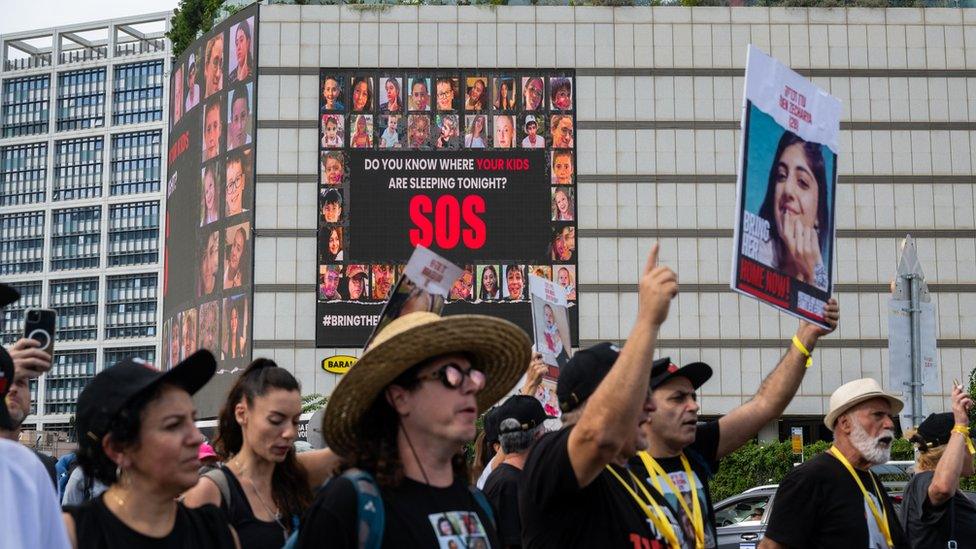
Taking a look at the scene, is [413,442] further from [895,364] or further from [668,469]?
[895,364]

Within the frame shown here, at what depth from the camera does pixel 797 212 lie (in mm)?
6562

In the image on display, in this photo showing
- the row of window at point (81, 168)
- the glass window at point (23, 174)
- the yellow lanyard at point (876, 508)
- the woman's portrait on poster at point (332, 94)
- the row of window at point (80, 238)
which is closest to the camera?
the yellow lanyard at point (876, 508)

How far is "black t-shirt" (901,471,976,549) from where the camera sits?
8.10 m

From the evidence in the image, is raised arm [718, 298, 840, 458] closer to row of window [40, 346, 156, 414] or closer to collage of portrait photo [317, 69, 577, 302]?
collage of portrait photo [317, 69, 577, 302]

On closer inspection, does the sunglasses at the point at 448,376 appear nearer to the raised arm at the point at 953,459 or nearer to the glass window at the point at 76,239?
the raised arm at the point at 953,459

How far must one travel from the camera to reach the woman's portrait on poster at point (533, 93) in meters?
44.8

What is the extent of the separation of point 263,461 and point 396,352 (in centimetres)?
219

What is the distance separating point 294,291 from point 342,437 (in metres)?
40.9

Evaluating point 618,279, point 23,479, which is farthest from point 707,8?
point 23,479

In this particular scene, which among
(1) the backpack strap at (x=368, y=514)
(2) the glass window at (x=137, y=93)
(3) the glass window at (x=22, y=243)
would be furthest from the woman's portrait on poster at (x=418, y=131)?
(3) the glass window at (x=22, y=243)

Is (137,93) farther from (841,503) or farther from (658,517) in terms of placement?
(658,517)

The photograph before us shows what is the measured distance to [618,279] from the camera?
148 ft

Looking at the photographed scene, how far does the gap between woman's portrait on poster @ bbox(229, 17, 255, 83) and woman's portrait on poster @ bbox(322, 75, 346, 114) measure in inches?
102

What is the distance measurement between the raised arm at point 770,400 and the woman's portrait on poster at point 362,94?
39.2 m
